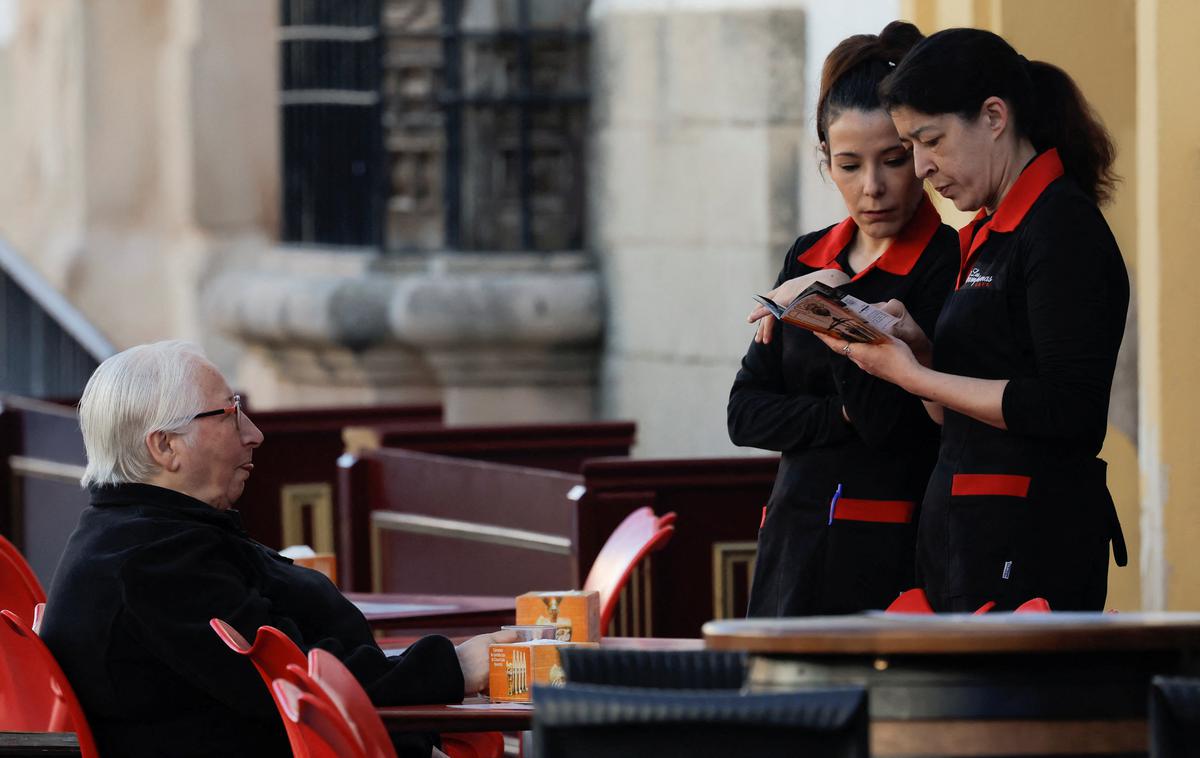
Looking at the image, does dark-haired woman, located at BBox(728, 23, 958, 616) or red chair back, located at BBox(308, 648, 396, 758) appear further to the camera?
dark-haired woman, located at BBox(728, 23, 958, 616)

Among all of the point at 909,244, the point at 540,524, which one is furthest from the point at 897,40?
the point at 540,524

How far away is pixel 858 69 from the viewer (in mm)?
→ 4270

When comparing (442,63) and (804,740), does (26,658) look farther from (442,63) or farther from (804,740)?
(442,63)

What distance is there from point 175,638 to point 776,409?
110 centimetres

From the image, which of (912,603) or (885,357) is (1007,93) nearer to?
(885,357)

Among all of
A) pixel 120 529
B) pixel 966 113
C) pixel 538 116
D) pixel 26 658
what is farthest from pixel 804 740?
pixel 538 116

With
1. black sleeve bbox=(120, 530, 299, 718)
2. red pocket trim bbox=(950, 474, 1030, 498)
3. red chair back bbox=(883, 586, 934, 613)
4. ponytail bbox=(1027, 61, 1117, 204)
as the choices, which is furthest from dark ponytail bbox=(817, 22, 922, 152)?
black sleeve bbox=(120, 530, 299, 718)

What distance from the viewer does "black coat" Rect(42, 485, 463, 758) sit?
3955 millimetres

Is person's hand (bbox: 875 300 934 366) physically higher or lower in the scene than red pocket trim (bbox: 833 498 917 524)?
higher

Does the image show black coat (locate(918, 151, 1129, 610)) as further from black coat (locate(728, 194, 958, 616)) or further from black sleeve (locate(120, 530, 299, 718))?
black sleeve (locate(120, 530, 299, 718))

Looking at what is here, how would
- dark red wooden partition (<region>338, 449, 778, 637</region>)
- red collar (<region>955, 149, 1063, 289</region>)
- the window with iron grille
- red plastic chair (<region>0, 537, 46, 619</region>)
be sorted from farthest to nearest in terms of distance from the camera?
the window with iron grille < dark red wooden partition (<region>338, 449, 778, 637</region>) < red plastic chair (<region>0, 537, 46, 619</region>) < red collar (<region>955, 149, 1063, 289</region>)

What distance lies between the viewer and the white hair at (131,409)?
165 inches

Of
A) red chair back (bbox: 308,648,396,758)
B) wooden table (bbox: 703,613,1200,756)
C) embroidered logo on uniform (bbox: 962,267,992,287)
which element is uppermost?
embroidered logo on uniform (bbox: 962,267,992,287)

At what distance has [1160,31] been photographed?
5.71 m
